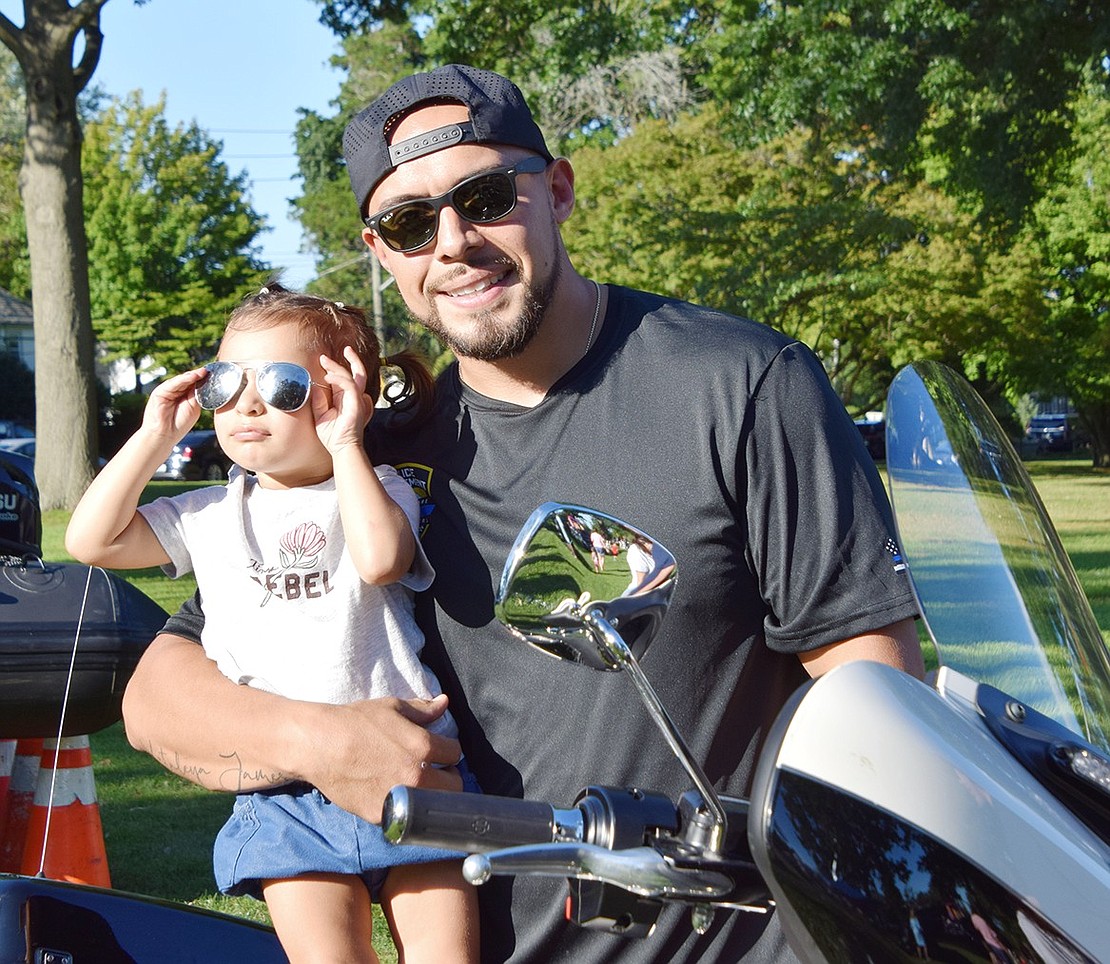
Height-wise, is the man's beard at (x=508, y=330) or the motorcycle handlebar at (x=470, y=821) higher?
the man's beard at (x=508, y=330)

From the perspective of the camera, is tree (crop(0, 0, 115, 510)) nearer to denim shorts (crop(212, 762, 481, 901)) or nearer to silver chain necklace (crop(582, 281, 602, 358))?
denim shorts (crop(212, 762, 481, 901))

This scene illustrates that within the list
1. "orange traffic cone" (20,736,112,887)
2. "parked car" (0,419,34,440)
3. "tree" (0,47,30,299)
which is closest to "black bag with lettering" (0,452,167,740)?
"orange traffic cone" (20,736,112,887)

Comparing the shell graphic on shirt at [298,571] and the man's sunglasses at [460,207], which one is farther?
the shell graphic on shirt at [298,571]

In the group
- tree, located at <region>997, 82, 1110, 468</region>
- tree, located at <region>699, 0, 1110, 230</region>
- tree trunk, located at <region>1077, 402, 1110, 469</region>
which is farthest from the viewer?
tree trunk, located at <region>1077, 402, 1110, 469</region>

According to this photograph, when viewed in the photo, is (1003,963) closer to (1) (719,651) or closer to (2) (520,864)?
(2) (520,864)

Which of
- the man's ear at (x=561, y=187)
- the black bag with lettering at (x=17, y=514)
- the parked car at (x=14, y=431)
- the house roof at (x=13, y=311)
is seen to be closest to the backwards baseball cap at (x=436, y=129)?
the man's ear at (x=561, y=187)

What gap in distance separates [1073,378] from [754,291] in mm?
15324

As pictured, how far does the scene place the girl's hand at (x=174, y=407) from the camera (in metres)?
2.55

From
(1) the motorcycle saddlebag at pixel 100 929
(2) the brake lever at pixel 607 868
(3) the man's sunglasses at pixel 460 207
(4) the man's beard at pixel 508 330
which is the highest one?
(3) the man's sunglasses at pixel 460 207

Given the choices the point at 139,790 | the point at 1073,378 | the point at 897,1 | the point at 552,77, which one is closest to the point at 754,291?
the point at 552,77

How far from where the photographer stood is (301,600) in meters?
2.48

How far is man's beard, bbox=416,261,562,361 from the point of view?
2.32m

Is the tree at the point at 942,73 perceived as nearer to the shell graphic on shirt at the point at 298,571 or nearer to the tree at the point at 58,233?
the tree at the point at 58,233

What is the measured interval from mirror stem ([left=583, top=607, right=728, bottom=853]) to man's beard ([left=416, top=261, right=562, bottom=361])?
3.56 feet
